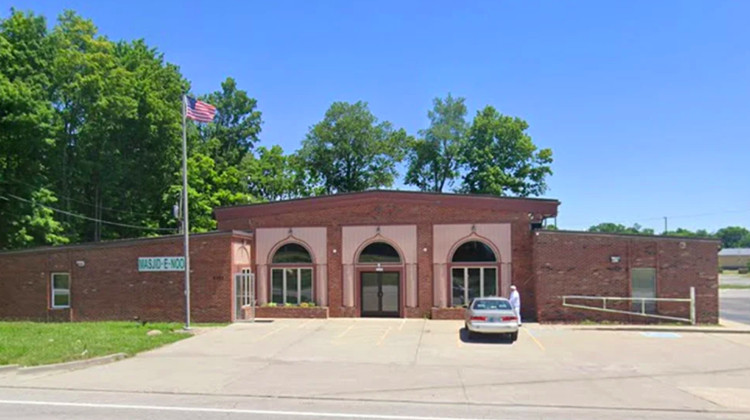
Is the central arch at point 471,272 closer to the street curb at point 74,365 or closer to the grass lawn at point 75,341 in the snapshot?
the grass lawn at point 75,341

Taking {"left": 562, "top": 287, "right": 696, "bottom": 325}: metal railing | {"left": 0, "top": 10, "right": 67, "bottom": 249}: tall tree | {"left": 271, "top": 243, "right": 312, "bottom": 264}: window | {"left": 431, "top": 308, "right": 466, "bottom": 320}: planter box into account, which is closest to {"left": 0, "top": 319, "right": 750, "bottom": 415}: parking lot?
{"left": 562, "top": 287, "right": 696, "bottom": 325}: metal railing

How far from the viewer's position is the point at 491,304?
20.8 m

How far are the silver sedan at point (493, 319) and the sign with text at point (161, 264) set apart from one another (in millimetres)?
13437

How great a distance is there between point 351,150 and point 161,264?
3617 centimetres

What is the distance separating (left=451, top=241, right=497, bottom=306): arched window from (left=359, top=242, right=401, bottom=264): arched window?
2879mm

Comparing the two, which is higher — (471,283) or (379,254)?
(379,254)

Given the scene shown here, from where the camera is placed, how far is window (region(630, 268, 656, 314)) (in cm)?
2512

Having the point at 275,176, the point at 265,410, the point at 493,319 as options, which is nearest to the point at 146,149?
the point at 275,176

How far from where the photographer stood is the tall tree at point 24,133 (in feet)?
115

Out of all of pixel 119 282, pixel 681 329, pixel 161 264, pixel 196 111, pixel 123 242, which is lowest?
pixel 681 329

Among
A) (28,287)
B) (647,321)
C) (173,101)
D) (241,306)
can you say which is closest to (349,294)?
(241,306)

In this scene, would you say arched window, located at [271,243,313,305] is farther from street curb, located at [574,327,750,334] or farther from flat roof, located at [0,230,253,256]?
street curb, located at [574,327,750,334]

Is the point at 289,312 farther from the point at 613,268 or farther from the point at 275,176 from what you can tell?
the point at 275,176

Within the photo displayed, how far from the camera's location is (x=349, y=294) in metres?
28.2
